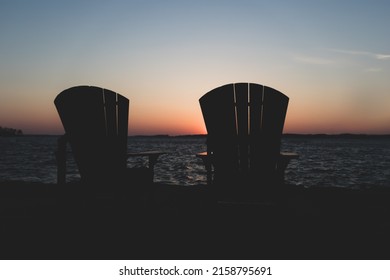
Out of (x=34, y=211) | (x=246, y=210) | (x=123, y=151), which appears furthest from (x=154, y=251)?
(x=34, y=211)

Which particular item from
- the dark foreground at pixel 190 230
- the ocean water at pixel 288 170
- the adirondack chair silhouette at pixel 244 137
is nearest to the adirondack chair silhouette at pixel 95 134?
the dark foreground at pixel 190 230

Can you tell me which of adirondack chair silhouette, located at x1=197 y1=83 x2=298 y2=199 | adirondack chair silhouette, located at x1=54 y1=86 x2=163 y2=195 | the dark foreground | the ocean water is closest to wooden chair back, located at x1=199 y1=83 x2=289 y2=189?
adirondack chair silhouette, located at x1=197 y1=83 x2=298 y2=199

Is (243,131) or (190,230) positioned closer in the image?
(243,131)

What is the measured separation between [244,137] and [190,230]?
1.17 meters

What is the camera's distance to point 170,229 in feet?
11.6

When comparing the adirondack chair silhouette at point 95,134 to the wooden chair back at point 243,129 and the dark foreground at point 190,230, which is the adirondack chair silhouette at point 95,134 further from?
the wooden chair back at point 243,129

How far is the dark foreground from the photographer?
2.87 meters

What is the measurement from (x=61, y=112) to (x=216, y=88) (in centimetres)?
158

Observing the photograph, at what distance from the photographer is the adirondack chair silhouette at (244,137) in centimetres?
298

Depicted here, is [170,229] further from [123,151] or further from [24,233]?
[24,233]

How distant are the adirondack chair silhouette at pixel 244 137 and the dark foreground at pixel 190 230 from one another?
19 centimetres

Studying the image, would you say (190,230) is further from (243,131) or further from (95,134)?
(95,134)

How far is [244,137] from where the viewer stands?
10.0 ft

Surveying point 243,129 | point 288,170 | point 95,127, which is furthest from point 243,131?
point 288,170
